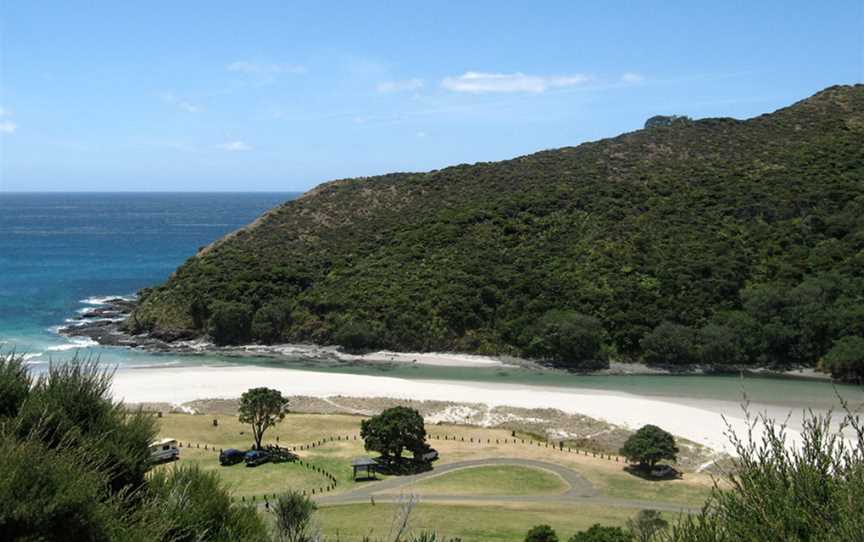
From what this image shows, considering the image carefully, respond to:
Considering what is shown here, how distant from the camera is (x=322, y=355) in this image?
5572 centimetres

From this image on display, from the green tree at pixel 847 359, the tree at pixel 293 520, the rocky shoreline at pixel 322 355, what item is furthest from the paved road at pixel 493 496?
the green tree at pixel 847 359

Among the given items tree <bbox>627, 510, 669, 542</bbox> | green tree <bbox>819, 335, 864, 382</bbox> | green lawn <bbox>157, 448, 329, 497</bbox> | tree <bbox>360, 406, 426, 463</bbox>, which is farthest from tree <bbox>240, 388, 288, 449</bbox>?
green tree <bbox>819, 335, 864, 382</bbox>

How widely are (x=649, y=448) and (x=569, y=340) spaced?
22.7 m

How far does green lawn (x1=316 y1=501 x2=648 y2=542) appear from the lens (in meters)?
21.2

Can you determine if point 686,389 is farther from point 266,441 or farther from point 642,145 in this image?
point 642,145

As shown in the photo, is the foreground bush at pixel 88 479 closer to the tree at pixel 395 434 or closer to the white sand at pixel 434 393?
the tree at pixel 395 434

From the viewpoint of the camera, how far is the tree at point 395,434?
2925 centimetres

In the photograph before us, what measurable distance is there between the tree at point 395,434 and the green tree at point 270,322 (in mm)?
31359

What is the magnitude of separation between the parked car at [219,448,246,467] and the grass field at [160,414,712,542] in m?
0.39

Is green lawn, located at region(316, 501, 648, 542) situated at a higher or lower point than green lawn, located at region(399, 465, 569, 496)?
higher

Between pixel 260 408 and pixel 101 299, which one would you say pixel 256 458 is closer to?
pixel 260 408

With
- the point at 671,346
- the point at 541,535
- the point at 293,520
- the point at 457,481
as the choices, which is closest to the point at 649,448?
the point at 457,481

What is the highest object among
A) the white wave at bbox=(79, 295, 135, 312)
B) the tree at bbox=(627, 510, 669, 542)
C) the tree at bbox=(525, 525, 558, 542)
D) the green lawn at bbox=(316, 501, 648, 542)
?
the tree at bbox=(627, 510, 669, 542)

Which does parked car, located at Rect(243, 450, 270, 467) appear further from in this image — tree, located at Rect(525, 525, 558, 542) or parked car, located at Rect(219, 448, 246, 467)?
tree, located at Rect(525, 525, 558, 542)
